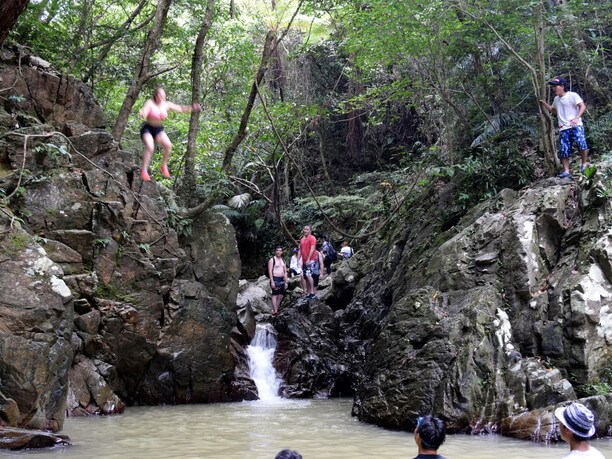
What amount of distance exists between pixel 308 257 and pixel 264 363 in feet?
9.34

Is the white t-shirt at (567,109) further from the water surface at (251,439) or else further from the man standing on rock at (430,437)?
the man standing on rock at (430,437)

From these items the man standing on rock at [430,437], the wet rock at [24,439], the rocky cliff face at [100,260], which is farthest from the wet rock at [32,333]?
the man standing on rock at [430,437]

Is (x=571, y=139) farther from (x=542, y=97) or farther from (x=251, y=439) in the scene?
(x=251, y=439)

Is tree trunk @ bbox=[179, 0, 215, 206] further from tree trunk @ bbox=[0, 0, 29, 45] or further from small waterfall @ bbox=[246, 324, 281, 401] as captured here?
tree trunk @ bbox=[0, 0, 29, 45]

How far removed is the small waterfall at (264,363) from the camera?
14.0 meters

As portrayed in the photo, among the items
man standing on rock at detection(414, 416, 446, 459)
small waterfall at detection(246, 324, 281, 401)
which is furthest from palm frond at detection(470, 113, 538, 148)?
man standing on rock at detection(414, 416, 446, 459)

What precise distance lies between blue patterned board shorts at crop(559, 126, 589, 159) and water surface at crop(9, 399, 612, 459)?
18.4 ft

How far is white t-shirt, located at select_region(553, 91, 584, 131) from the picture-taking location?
37.0ft

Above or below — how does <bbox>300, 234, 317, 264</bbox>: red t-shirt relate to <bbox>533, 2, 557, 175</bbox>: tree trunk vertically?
below

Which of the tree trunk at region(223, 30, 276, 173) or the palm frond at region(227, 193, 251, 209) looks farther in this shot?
the palm frond at region(227, 193, 251, 209)

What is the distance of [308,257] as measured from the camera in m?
15.5

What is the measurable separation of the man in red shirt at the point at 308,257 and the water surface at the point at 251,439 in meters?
4.86

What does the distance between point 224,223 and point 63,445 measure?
24.2ft

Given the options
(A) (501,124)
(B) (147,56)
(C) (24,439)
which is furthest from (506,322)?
(B) (147,56)
